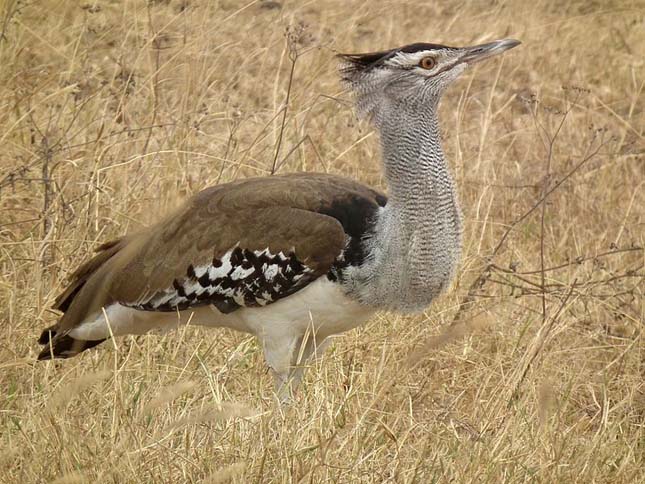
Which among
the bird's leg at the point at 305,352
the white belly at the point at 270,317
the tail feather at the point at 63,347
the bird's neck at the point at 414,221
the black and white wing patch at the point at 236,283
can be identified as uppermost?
the bird's neck at the point at 414,221

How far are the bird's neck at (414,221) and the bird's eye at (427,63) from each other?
113 mm

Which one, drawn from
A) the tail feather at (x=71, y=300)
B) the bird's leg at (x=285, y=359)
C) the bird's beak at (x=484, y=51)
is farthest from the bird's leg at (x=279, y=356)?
the bird's beak at (x=484, y=51)

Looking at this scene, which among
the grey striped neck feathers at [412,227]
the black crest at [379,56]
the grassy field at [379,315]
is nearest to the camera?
the grassy field at [379,315]

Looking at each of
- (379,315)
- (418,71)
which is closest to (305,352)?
(379,315)

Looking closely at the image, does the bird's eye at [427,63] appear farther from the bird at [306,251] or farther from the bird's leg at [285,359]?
the bird's leg at [285,359]

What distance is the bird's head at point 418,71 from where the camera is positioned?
358 centimetres

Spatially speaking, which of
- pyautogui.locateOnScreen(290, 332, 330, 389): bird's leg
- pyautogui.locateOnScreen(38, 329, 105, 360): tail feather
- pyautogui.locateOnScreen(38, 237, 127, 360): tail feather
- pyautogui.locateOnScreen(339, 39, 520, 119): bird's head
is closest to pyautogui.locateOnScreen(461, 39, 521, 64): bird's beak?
pyautogui.locateOnScreen(339, 39, 520, 119): bird's head

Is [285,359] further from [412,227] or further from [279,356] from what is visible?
[412,227]

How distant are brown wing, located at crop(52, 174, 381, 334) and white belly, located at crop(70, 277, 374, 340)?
0.03m

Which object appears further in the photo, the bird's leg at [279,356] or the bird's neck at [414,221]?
the bird's leg at [279,356]

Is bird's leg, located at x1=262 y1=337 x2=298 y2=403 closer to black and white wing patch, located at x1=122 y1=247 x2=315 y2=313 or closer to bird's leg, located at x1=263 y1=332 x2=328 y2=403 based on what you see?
bird's leg, located at x1=263 y1=332 x2=328 y2=403

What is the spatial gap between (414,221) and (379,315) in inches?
30.6

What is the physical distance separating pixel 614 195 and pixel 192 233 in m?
2.37

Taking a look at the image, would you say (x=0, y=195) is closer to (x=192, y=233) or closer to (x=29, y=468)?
(x=192, y=233)
